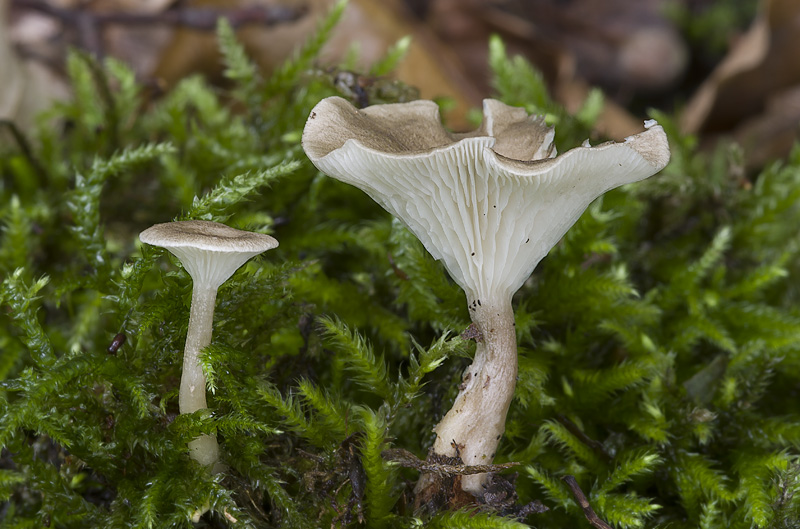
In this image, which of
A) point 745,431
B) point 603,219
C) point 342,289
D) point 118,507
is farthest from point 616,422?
→ point 118,507

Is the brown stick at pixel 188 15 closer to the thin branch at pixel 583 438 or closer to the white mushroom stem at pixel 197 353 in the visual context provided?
the white mushroom stem at pixel 197 353

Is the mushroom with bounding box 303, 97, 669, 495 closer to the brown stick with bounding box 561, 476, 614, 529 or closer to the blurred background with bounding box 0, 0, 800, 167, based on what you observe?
the brown stick with bounding box 561, 476, 614, 529

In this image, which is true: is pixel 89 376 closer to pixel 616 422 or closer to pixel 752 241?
pixel 616 422

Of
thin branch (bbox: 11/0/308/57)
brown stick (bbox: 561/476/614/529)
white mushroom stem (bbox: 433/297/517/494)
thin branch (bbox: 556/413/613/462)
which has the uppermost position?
thin branch (bbox: 11/0/308/57)

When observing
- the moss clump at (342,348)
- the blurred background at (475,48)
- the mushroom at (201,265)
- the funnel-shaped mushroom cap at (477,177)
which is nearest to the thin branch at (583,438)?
the moss clump at (342,348)

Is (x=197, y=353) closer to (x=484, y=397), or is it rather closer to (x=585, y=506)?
(x=484, y=397)

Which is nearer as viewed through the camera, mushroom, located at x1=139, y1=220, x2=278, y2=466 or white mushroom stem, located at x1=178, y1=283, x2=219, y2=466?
mushroom, located at x1=139, y1=220, x2=278, y2=466

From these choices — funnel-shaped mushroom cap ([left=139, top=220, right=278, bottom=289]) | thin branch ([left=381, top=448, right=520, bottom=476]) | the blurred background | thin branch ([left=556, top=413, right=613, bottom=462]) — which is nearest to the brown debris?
thin branch ([left=381, top=448, right=520, bottom=476])
